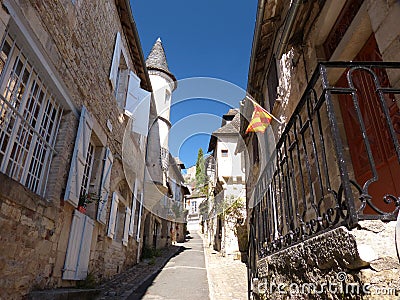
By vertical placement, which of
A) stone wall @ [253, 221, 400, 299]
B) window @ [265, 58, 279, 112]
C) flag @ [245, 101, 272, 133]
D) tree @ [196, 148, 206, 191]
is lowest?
stone wall @ [253, 221, 400, 299]

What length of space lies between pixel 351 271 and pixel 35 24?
430 centimetres

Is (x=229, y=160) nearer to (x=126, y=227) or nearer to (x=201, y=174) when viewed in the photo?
(x=126, y=227)

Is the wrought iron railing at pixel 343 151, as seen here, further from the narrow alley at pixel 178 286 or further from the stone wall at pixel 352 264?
the narrow alley at pixel 178 286

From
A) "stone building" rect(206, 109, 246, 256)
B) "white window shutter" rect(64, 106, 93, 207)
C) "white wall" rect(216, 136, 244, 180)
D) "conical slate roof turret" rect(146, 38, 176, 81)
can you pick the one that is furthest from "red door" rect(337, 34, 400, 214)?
"conical slate roof turret" rect(146, 38, 176, 81)

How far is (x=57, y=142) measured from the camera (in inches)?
178

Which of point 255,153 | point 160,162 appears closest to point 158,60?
point 160,162

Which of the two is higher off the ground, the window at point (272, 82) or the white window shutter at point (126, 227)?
the window at point (272, 82)

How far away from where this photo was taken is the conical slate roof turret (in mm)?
19484

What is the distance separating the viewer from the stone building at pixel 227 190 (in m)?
12.6

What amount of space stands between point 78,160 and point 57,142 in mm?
516

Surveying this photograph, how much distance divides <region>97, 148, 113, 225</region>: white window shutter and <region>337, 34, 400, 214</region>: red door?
5.07m

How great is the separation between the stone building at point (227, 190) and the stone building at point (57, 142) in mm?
6184

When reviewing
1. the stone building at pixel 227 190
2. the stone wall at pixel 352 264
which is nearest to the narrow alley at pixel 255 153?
the stone wall at pixel 352 264

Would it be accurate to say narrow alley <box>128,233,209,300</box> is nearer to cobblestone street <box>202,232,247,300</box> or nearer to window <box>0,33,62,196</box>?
cobblestone street <box>202,232,247,300</box>
